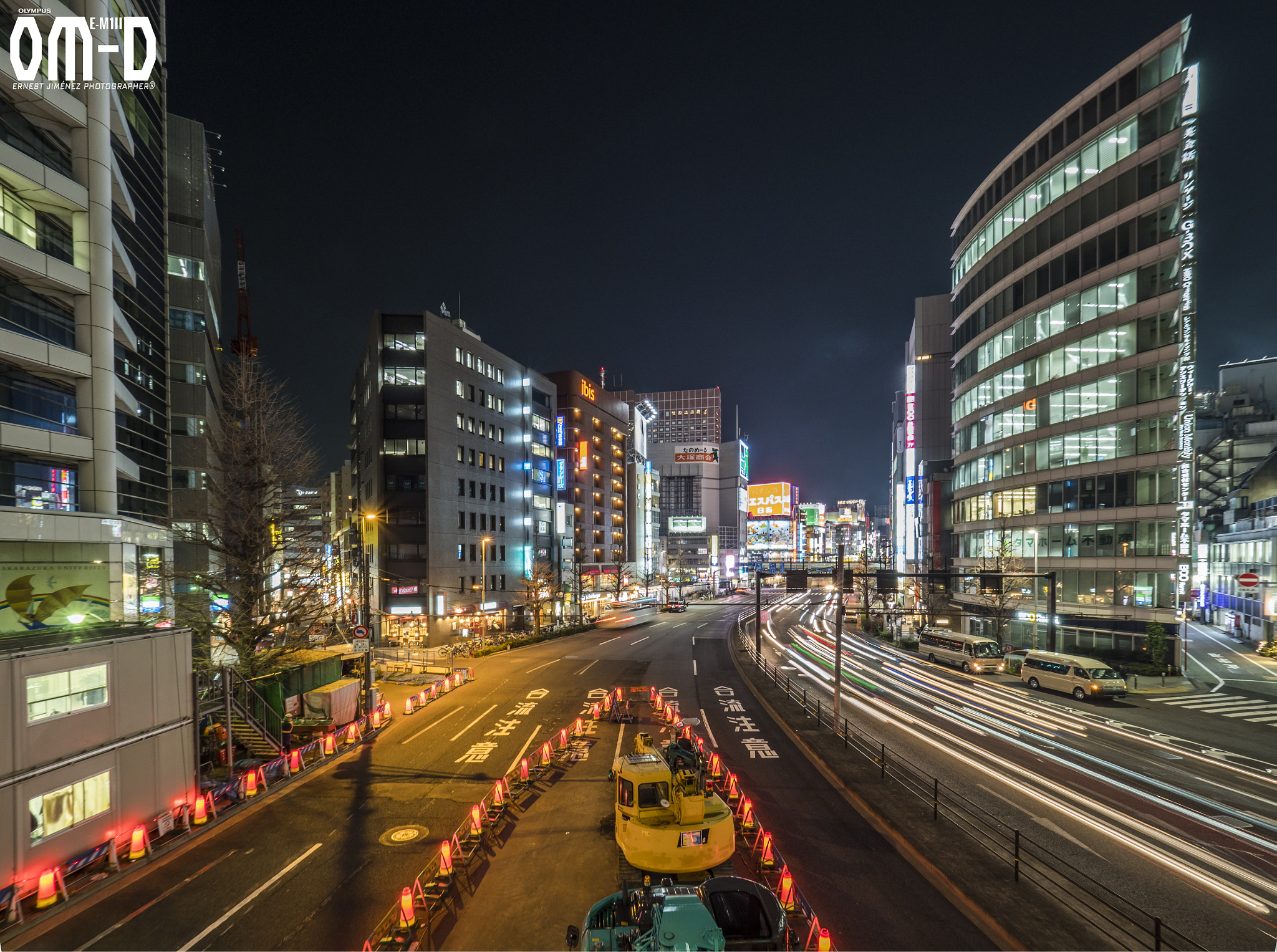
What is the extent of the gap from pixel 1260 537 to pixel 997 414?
25.8 metres

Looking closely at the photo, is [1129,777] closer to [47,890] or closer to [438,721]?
[438,721]

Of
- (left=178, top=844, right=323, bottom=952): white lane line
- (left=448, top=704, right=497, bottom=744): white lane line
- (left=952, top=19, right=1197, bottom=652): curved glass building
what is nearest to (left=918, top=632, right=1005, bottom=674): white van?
(left=952, top=19, right=1197, bottom=652): curved glass building

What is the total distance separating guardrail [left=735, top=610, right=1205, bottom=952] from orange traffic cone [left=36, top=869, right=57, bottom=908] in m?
17.8

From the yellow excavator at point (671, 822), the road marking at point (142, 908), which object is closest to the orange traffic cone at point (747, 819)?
the yellow excavator at point (671, 822)

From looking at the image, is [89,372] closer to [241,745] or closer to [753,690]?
[241,745]

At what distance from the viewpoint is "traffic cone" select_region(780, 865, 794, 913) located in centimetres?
1022

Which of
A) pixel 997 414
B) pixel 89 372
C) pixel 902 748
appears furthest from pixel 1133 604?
pixel 89 372

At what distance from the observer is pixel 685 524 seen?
16375cm

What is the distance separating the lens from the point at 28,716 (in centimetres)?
1099

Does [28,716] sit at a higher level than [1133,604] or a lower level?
higher

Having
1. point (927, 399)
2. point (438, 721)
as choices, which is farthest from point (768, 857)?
point (927, 399)

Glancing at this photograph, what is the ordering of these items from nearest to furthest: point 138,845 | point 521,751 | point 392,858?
point 138,845 → point 392,858 → point 521,751

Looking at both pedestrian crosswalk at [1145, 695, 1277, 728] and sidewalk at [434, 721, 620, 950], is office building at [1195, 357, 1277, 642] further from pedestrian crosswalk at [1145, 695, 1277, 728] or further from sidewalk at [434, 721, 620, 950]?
sidewalk at [434, 721, 620, 950]

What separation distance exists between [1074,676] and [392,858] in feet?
111
